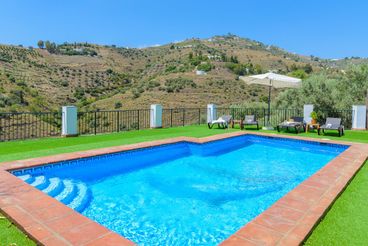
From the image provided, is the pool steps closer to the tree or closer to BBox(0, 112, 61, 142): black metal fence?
BBox(0, 112, 61, 142): black metal fence

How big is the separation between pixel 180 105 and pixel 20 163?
32.4 m

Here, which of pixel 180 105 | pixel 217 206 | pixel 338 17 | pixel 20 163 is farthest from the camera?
pixel 180 105

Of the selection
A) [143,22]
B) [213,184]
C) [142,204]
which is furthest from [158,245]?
[143,22]

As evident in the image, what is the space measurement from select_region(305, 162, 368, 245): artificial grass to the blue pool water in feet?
3.75

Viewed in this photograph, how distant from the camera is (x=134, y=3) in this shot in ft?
56.9

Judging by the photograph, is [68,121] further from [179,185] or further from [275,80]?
[275,80]

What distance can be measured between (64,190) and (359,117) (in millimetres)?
11907

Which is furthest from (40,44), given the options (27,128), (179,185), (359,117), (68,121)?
→ (179,185)

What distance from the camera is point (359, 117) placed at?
38.9 feet

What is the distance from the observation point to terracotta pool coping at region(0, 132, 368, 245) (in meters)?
2.73

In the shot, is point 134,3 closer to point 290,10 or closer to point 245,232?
point 290,10

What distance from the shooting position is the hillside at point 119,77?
37062 mm

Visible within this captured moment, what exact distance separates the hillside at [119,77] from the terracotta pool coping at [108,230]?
25.8m

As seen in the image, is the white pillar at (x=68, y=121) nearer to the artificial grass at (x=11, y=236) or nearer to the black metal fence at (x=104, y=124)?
the black metal fence at (x=104, y=124)
